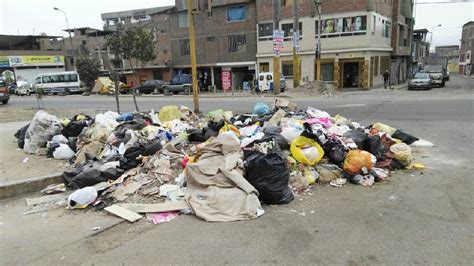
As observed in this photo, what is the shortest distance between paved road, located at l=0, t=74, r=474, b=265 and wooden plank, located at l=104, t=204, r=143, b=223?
101 mm

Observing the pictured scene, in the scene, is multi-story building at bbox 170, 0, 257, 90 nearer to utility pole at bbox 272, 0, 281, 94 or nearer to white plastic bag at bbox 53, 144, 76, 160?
utility pole at bbox 272, 0, 281, 94

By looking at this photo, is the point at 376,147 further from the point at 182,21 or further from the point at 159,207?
the point at 182,21

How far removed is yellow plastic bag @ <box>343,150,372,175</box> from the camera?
5816 mm

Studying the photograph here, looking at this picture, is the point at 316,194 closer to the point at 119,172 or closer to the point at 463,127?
the point at 119,172

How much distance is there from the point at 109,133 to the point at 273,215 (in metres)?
4.73

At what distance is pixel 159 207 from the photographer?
478 centimetres

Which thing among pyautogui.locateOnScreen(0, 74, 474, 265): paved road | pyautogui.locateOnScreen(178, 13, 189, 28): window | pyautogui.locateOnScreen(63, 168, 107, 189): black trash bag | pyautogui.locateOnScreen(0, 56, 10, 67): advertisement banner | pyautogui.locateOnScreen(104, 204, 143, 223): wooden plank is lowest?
pyautogui.locateOnScreen(0, 74, 474, 265): paved road

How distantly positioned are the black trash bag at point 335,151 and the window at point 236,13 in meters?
30.7

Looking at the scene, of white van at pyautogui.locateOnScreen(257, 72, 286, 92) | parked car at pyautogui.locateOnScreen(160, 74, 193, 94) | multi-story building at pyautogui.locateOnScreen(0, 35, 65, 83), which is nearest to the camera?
white van at pyautogui.locateOnScreen(257, 72, 286, 92)

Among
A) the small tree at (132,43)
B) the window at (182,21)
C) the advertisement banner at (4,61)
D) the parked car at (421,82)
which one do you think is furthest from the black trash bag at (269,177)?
the advertisement banner at (4,61)

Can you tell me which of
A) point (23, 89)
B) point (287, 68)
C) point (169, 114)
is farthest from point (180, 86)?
point (169, 114)

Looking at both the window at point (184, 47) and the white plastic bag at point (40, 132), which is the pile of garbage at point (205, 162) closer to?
the white plastic bag at point (40, 132)

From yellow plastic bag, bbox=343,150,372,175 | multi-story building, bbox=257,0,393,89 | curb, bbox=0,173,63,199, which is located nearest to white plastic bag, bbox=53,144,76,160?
curb, bbox=0,173,63,199

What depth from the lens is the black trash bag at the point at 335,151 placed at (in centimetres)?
611
